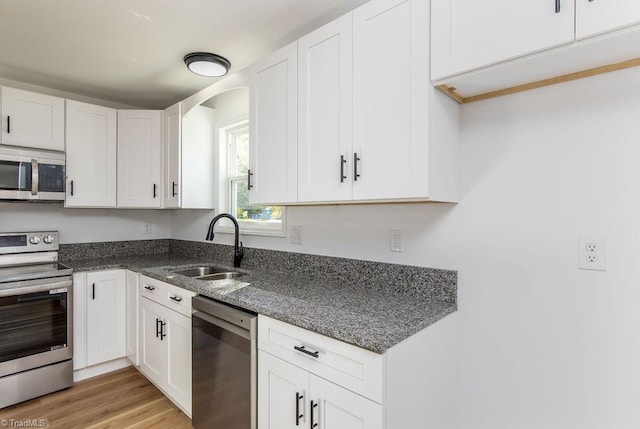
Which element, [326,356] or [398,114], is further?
[398,114]

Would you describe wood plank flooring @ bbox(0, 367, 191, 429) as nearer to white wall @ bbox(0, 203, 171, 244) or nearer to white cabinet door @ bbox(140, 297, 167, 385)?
white cabinet door @ bbox(140, 297, 167, 385)

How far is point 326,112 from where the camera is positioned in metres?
1.58

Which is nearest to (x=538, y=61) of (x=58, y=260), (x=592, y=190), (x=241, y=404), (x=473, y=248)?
(x=592, y=190)

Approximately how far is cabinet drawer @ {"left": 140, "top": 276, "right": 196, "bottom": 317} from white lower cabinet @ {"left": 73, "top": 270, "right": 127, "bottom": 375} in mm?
369

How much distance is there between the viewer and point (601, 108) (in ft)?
3.85

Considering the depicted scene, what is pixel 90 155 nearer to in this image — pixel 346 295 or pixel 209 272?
pixel 209 272

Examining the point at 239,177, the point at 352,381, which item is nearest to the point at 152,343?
the point at 239,177

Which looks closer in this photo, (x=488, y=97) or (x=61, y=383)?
(x=488, y=97)

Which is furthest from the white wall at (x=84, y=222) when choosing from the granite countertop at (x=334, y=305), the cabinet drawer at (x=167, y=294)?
the granite countertop at (x=334, y=305)

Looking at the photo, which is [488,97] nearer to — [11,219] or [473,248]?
[473,248]

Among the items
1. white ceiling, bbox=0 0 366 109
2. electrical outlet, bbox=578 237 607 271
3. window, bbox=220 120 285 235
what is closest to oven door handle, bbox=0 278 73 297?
window, bbox=220 120 285 235

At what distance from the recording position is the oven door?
2117 mm

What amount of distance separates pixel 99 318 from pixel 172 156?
4.65ft

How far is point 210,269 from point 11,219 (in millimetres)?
1635
